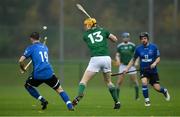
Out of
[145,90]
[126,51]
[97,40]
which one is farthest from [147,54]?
[126,51]

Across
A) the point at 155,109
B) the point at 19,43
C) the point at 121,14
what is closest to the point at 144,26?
the point at 121,14

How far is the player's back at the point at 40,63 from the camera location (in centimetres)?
2161

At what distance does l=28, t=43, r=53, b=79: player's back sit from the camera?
21609 millimetres

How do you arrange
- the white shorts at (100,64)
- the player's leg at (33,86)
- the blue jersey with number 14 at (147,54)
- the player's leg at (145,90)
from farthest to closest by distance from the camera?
1. the blue jersey with number 14 at (147,54)
2. the player's leg at (145,90)
3. the white shorts at (100,64)
4. the player's leg at (33,86)

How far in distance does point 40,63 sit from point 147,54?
393cm

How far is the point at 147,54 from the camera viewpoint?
2433 centimetres

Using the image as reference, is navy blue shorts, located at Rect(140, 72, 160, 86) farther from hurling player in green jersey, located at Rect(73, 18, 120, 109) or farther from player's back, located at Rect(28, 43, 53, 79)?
player's back, located at Rect(28, 43, 53, 79)

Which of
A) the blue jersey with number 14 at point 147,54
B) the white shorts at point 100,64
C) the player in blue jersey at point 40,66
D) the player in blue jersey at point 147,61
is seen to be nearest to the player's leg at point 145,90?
the player in blue jersey at point 147,61

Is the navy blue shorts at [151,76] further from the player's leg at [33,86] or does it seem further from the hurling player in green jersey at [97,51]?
the player's leg at [33,86]

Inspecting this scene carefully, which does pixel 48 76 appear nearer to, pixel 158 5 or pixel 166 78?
pixel 166 78

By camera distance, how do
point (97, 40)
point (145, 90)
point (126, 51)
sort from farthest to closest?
point (126, 51) → point (145, 90) → point (97, 40)

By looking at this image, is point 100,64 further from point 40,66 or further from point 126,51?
point 126,51

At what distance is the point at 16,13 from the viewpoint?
51781 mm

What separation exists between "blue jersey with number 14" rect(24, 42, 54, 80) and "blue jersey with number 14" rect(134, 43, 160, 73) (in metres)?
3.61
